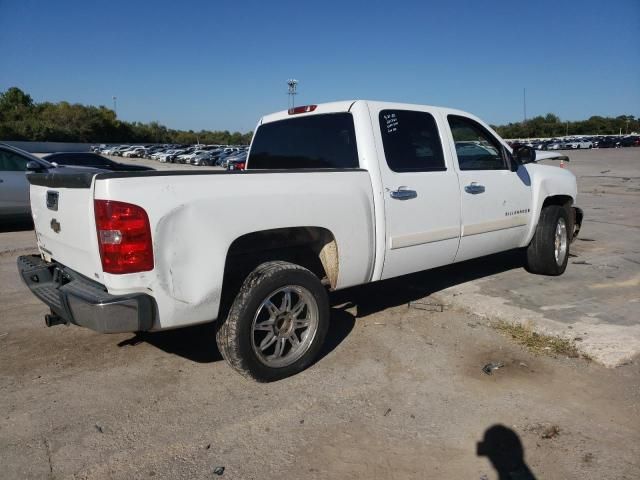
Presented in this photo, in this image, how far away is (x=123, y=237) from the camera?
285cm

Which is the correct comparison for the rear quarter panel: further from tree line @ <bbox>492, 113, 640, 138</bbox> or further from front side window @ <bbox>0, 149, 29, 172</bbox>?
tree line @ <bbox>492, 113, 640, 138</bbox>

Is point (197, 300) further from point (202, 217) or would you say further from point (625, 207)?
point (625, 207)

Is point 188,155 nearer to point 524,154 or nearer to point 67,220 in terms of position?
A: point 524,154

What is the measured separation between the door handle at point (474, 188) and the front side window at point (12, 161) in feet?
26.9

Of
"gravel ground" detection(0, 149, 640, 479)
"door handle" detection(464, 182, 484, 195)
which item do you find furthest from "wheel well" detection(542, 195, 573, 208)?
"gravel ground" detection(0, 149, 640, 479)

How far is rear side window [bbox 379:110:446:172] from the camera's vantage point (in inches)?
166

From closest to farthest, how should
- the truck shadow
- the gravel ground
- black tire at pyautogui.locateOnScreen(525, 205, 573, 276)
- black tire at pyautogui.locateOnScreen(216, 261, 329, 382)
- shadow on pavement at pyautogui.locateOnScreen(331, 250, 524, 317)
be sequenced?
the gravel ground < black tire at pyautogui.locateOnScreen(216, 261, 329, 382) < the truck shadow < shadow on pavement at pyautogui.locateOnScreen(331, 250, 524, 317) < black tire at pyautogui.locateOnScreen(525, 205, 573, 276)

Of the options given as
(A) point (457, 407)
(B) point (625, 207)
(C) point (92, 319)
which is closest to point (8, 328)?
(C) point (92, 319)

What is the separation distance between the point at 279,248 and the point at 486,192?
2.25m

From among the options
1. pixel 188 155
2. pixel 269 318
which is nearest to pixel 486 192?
pixel 269 318

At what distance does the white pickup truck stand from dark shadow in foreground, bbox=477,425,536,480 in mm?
1343

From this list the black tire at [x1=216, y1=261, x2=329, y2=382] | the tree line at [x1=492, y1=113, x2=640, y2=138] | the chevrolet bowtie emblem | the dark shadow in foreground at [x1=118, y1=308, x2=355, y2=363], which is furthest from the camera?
the tree line at [x1=492, y1=113, x2=640, y2=138]

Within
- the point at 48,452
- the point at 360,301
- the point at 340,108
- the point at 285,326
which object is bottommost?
the point at 48,452

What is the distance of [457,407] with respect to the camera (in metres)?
3.19
